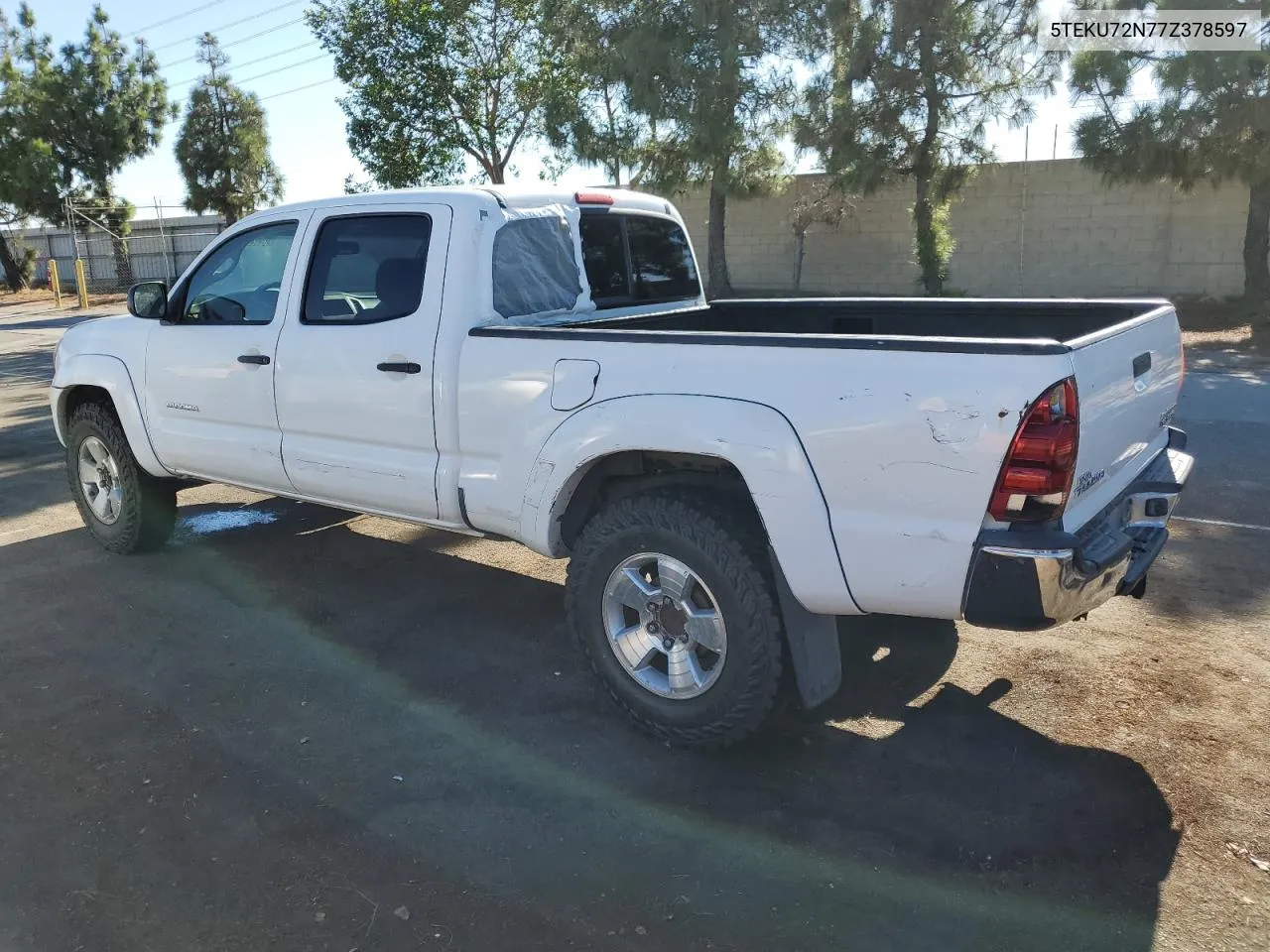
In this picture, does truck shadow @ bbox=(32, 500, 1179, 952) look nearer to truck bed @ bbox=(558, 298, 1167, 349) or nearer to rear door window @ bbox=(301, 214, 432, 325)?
truck bed @ bbox=(558, 298, 1167, 349)

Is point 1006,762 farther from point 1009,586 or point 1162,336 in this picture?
point 1162,336

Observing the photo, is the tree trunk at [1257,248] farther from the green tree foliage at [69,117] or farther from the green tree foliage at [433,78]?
the green tree foliage at [69,117]

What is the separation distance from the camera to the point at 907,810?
3.41 meters

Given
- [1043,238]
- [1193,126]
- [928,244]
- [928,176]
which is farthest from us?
[1043,238]

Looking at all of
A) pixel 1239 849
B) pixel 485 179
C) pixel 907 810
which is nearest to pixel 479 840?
pixel 907 810

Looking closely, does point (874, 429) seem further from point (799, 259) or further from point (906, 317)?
point (799, 259)

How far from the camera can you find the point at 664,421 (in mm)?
3592

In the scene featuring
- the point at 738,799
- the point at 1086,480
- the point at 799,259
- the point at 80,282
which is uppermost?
the point at 80,282

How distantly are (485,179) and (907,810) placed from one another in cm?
2328

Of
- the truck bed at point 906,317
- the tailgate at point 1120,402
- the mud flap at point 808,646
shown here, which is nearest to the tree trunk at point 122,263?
the truck bed at point 906,317

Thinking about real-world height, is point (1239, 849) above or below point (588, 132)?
below

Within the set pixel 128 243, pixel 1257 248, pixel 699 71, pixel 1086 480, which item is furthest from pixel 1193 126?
pixel 128 243

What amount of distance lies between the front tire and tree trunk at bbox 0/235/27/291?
39136 mm

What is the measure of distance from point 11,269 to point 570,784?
39.9 metres
